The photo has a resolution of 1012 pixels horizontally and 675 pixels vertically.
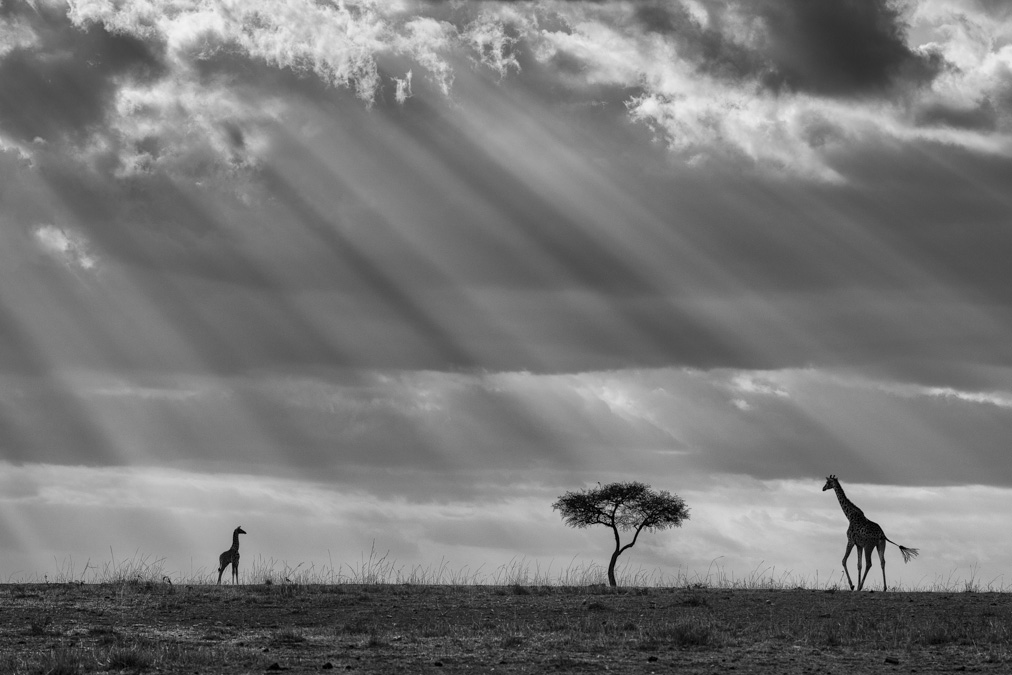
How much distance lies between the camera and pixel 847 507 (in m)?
36.5

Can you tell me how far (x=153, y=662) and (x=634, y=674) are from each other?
8151mm

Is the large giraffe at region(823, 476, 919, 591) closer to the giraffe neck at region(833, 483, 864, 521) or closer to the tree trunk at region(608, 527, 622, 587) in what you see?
the giraffe neck at region(833, 483, 864, 521)

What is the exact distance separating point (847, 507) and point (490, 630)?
667 inches

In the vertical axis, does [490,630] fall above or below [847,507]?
below

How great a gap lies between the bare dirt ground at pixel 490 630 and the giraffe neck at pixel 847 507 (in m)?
5.36

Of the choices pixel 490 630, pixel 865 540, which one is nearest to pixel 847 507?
pixel 865 540

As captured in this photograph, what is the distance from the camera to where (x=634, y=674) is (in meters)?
18.8

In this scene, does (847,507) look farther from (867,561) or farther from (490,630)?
(490,630)

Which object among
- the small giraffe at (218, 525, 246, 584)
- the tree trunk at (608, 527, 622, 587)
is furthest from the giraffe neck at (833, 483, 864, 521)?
the small giraffe at (218, 525, 246, 584)

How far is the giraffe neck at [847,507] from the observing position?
117 ft

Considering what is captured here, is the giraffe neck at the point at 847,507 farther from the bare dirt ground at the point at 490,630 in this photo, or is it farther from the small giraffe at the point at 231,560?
the small giraffe at the point at 231,560

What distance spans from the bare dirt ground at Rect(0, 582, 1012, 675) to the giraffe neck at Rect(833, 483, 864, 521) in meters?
5.36

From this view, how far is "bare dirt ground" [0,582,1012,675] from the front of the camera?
1973 centimetres

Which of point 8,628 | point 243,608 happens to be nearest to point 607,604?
point 243,608
